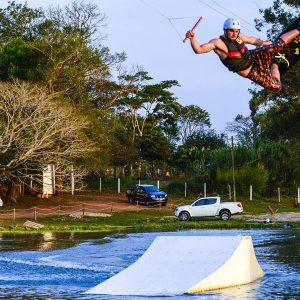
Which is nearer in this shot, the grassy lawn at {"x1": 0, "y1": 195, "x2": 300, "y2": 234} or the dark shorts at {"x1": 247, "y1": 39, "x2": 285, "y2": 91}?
the dark shorts at {"x1": 247, "y1": 39, "x2": 285, "y2": 91}

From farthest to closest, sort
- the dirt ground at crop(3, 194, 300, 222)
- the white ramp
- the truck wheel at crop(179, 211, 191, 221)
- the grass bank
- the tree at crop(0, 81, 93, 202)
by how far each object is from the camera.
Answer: the dirt ground at crop(3, 194, 300, 222) < the tree at crop(0, 81, 93, 202) < the truck wheel at crop(179, 211, 191, 221) < the grass bank < the white ramp

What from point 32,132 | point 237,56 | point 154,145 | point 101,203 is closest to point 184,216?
point 32,132

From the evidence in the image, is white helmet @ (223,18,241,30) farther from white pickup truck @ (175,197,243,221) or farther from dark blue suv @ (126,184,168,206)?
dark blue suv @ (126,184,168,206)

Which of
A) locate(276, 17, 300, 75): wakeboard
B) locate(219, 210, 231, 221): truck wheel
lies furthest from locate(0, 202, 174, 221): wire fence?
locate(276, 17, 300, 75): wakeboard

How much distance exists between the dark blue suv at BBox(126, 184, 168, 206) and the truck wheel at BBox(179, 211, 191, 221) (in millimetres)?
10834

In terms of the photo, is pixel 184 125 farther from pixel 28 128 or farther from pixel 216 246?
pixel 216 246

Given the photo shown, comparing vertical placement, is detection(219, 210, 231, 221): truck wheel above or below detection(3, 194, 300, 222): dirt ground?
below

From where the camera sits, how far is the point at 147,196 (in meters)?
66.6

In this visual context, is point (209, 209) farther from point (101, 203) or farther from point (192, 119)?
point (192, 119)

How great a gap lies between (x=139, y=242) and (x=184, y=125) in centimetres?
9629

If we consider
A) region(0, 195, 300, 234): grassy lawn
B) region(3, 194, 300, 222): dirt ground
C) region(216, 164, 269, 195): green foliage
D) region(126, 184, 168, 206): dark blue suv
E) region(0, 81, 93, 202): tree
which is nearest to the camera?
region(0, 195, 300, 234): grassy lawn

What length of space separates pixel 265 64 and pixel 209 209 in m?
42.4

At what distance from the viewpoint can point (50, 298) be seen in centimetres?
1933

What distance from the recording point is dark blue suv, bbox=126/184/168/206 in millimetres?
66125
